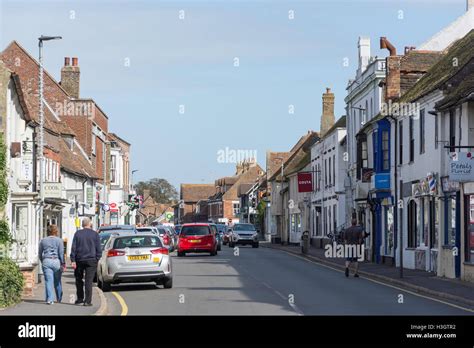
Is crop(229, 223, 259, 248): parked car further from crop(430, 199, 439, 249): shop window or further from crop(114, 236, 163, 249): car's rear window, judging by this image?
crop(114, 236, 163, 249): car's rear window

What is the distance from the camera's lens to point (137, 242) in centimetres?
2661

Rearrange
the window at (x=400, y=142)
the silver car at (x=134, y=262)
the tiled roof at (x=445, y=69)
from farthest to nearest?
the window at (x=400, y=142) → the tiled roof at (x=445, y=69) → the silver car at (x=134, y=262)

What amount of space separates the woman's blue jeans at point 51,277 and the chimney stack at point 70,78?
168 feet

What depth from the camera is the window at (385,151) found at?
4112 cm

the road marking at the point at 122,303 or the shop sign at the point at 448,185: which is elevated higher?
the shop sign at the point at 448,185

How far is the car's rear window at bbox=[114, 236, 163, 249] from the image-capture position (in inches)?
1040

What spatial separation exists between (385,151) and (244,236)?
30371 millimetres

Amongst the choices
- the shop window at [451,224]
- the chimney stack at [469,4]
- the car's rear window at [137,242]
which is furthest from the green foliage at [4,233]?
the chimney stack at [469,4]

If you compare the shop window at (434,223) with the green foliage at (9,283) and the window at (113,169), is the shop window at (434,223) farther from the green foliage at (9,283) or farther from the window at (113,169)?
the window at (113,169)

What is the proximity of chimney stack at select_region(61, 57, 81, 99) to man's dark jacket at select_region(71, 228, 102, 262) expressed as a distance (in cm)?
5156

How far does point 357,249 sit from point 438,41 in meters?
18.3

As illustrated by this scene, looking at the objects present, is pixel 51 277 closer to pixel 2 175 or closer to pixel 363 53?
pixel 2 175

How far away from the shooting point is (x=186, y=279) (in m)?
31.0

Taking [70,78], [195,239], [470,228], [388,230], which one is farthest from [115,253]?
[70,78]
